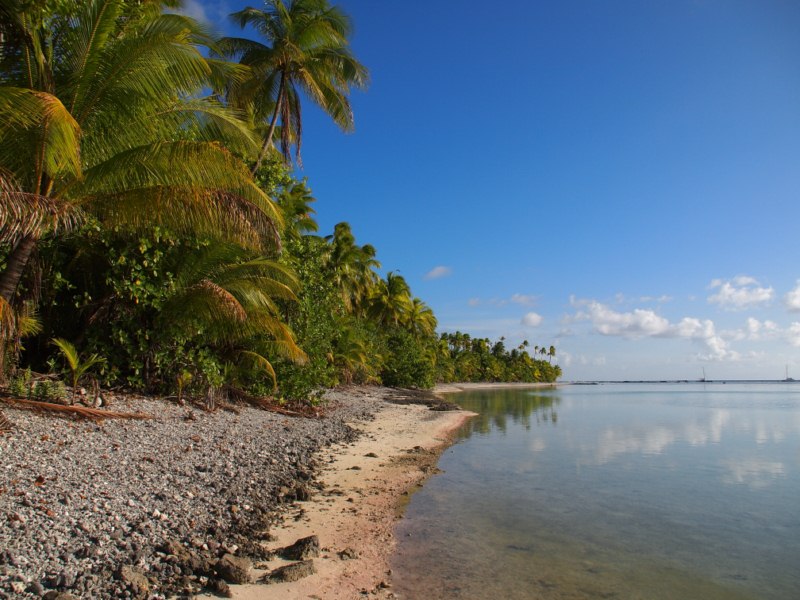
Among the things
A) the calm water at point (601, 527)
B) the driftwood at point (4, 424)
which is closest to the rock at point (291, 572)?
the calm water at point (601, 527)

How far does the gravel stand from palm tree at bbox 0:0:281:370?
100 inches

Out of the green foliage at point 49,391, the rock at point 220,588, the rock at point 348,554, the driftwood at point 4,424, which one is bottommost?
the rock at point 348,554

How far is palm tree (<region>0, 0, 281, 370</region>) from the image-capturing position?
6.71 meters

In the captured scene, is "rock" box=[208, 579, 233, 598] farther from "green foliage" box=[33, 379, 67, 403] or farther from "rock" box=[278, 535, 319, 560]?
"green foliage" box=[33, 379, 67, 403]

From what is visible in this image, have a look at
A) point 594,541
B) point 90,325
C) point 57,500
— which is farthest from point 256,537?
point 90,325

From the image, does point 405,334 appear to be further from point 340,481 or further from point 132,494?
point 132,494

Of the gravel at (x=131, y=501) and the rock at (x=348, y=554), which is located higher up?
the gravel at (x=131, y=501)

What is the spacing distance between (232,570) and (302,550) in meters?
0.95

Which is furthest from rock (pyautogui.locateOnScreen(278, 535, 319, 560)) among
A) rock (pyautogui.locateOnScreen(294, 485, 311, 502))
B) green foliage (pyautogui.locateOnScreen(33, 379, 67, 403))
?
green foliage (pyautogui.locateOnScreen(33, 379, 67, 403))

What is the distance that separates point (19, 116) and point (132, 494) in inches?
180

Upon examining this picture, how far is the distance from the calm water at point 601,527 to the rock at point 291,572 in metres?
0.94

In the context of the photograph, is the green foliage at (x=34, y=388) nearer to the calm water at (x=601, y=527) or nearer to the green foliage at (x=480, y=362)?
the calm water at (x=601, y=527)

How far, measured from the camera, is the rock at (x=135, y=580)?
3.86m

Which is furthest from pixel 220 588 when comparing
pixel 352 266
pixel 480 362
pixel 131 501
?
pixel 480 362
